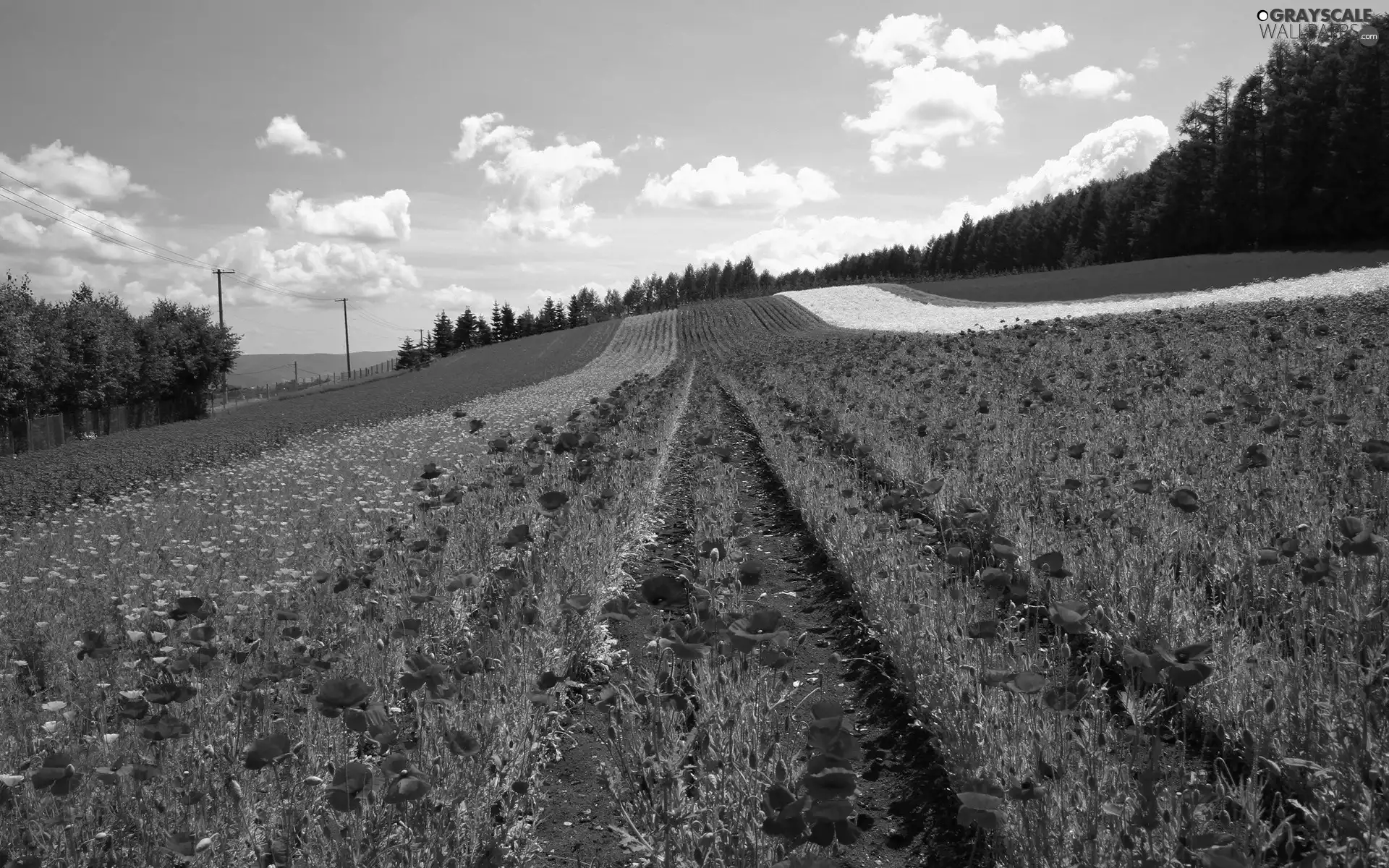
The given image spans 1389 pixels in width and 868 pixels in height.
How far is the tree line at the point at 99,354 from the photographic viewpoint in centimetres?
3681

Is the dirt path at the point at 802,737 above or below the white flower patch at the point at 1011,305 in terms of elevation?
below

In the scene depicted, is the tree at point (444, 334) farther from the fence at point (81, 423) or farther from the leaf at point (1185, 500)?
the leaf at point (1185, 500)

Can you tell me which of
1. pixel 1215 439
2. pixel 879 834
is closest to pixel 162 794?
pixel 879 834

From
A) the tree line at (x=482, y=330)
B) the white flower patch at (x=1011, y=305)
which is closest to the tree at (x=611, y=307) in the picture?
Result: the tree line at (x=482, y=330)

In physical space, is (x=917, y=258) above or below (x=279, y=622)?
above

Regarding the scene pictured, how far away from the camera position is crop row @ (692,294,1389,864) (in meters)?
2.50

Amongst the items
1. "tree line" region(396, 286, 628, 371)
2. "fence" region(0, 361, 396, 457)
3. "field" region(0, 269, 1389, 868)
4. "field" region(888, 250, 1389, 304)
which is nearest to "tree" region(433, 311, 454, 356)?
"tree line" region(396, 286, 628, 371)

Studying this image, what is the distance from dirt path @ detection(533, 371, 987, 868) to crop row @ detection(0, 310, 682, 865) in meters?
0.24

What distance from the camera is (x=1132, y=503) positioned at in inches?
202

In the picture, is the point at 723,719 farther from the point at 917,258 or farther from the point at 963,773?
the point at 917,258

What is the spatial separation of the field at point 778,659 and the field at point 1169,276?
126 ft

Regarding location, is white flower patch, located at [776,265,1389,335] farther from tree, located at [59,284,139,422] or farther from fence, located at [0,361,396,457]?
tree, located at [59,284,139,422]

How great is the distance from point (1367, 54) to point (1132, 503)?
5840cm

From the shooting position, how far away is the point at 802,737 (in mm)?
3715
